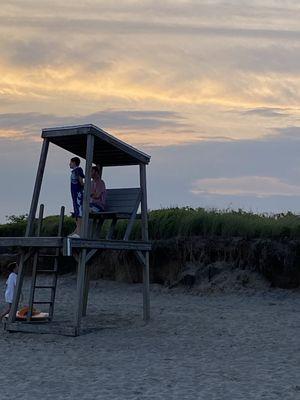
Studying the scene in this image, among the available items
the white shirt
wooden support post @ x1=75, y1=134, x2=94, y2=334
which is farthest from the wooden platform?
the white shirt

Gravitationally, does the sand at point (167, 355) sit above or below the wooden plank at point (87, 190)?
below

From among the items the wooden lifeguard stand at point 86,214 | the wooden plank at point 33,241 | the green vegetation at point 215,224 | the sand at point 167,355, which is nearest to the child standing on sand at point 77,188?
the wooden lifeguard stand at point 86,214

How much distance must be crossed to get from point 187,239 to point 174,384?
15.5 meters

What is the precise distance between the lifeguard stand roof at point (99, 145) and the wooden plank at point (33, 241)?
92.6 inches

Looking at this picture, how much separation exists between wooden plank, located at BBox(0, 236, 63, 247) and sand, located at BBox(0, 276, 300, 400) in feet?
6.10

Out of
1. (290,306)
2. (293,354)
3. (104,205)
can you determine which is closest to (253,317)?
(290,306)

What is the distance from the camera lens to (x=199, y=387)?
10.3 m

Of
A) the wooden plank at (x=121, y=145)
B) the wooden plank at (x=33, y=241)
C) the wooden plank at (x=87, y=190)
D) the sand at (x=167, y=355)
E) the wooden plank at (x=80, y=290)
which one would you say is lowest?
the sand at (x=167, y=355)

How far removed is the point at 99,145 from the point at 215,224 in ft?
28.5

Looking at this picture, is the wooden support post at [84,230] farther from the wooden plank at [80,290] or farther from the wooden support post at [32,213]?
the wooden support post at [32,213]

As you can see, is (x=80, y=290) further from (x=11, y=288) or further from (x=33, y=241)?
(x=11, y=288)

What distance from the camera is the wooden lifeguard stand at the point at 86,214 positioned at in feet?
52.2

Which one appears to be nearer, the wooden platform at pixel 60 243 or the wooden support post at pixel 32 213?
the wooden platform at pixel 60 243

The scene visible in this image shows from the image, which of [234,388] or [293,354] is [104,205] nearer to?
[293,354]
